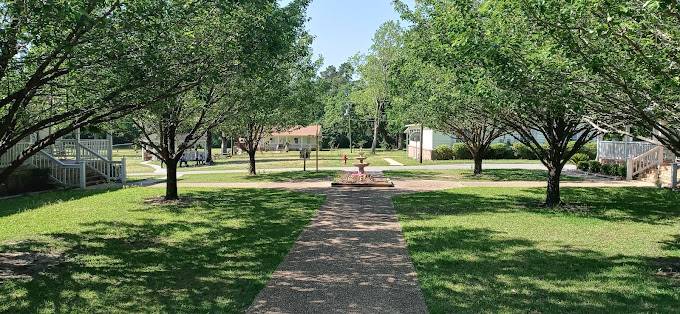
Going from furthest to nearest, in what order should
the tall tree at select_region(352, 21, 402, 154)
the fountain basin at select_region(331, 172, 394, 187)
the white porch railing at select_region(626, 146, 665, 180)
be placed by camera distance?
the tall tree at select_region(352, 21, 402, 154)
the white porch railing at select_region(626, 146, 665, 180)
the fountain basin at select_region(331, 172, 394, 187)

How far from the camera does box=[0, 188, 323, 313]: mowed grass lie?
613cm

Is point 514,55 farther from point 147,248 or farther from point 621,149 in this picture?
point 621,149

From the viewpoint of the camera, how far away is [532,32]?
8.62 metres

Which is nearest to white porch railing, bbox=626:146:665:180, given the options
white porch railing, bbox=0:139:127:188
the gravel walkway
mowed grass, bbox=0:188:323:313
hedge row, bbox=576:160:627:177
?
hedge row, bbox=576:160:627:177

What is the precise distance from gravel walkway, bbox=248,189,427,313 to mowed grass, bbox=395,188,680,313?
11.9 inches

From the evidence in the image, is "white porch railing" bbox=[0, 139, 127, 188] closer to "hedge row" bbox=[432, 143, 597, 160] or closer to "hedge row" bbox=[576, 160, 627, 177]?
"hedge row" bbox=[576, 160, 627, 177]

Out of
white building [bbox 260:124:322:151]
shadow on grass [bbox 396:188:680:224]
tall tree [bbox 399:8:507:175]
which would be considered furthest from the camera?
white building [bbox 260:124:322:151]

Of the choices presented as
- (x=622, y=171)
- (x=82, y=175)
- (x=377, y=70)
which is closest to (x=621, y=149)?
(x=622, y=171)

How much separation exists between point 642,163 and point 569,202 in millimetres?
9330

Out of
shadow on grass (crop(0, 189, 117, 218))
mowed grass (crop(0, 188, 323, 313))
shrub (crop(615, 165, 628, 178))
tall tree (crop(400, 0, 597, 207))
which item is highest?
tall tree (crop(400, 0, 597, 207))

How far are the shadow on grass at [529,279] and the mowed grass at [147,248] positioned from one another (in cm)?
230

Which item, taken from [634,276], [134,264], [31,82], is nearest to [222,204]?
[134,264]

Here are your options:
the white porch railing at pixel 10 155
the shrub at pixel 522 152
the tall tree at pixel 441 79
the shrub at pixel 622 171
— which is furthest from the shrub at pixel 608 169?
the white porch railing at pixel 10 155

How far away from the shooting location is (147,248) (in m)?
9.16
